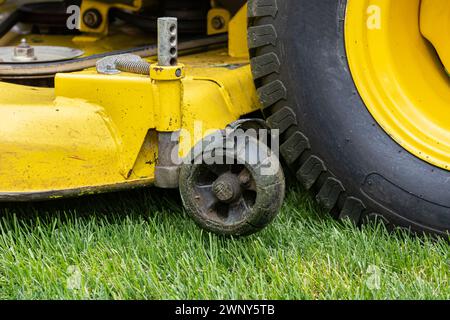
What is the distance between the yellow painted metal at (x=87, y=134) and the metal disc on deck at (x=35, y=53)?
1.07ft

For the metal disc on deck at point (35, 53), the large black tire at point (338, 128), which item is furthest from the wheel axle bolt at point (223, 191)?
the metal disc on deck at point (35, 53)

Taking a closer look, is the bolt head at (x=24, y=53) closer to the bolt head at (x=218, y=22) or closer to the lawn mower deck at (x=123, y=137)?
the lawn mower deck at (x=123, y=137)

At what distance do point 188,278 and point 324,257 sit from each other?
304 millimetres

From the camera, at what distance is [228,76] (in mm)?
2051

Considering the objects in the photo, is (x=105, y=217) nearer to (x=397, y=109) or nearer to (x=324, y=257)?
(x=324, y=257)

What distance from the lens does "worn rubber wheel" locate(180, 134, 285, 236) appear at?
5.51ft

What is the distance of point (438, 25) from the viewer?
1.88 meters

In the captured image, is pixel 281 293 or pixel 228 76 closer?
pixel 281 293

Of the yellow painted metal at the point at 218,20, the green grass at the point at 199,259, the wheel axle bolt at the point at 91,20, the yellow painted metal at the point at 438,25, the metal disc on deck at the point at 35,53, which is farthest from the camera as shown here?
the wheel axle bolt at the point at 91,20

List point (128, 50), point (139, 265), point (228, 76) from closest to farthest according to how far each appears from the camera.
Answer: point (139, 265)
point (228, 76)
point (128, 50)

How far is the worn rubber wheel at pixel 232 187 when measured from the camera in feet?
5.51

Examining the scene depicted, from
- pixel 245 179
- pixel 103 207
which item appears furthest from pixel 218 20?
pixel 245 179

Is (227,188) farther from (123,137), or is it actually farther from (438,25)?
(438,25)
